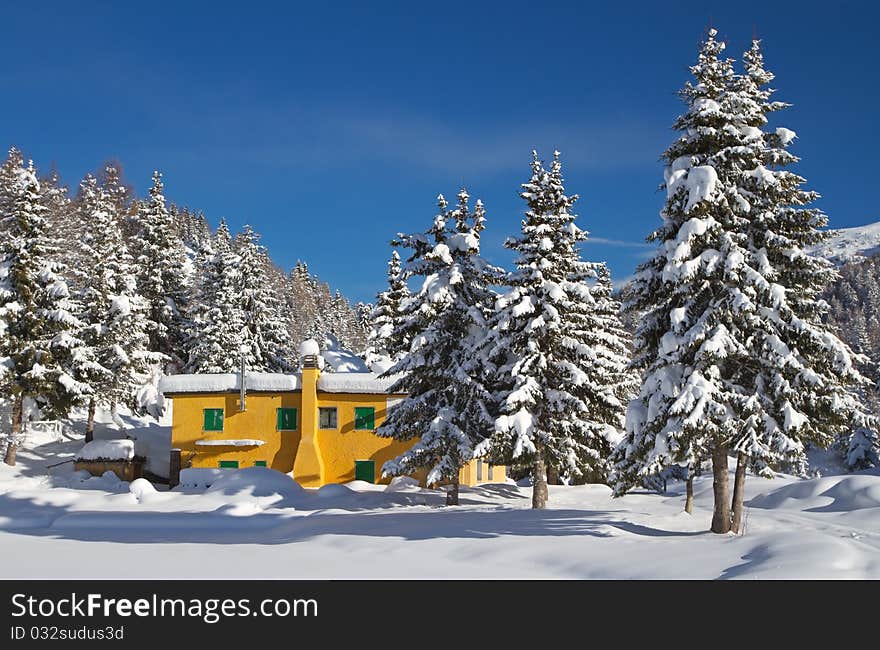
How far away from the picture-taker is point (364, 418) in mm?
40469

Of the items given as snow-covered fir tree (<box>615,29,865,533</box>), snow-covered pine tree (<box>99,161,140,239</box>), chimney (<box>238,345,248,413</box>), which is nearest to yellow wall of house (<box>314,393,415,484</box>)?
chimney (<box>238,345,248,413</box>)

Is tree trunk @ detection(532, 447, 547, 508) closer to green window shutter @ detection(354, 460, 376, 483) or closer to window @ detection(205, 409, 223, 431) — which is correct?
green window shutter @ detection(354, 460, 376, 483)

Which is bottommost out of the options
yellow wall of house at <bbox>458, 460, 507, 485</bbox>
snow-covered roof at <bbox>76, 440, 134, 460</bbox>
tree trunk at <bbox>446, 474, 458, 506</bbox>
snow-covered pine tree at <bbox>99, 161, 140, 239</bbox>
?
yellow wall of house at <bbox>458, 460, 507, 485</bbox>

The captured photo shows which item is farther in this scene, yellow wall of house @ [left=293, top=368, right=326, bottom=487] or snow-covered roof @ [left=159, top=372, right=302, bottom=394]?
snow-covered roof @ [left=159, top=372, right=302, bottom=394]

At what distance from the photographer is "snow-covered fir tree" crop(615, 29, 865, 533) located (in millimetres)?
17312

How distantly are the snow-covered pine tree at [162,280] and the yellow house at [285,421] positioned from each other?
1555 centimetres

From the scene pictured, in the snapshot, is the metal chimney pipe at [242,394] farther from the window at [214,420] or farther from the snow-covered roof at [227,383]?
the window at [214,420]

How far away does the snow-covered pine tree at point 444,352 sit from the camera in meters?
28.0

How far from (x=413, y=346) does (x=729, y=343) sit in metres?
13.9

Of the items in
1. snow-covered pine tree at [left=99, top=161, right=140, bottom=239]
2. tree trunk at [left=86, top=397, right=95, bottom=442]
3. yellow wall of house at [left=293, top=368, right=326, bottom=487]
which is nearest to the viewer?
yellow wall of house at [left=293, top=368, right=326, bottom=487]

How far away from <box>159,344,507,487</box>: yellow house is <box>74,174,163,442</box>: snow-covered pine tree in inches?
162

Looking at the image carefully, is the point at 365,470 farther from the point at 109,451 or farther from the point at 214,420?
the point at 109,451

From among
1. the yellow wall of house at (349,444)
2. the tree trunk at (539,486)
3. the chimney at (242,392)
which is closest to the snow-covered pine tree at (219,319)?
the chimney at (242,392)
